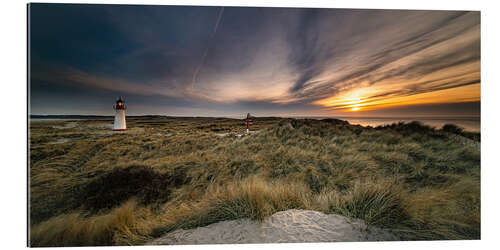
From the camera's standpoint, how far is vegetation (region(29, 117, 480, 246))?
4.17ft

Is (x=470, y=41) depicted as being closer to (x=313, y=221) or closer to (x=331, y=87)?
(x=331, y=87)

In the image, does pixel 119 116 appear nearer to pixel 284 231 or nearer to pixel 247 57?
pixel 247 57

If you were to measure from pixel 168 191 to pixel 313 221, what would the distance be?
5.31 feet

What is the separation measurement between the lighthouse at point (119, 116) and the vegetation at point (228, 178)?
0.09 meters

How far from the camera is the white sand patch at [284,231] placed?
1.10 metres

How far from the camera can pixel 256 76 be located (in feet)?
6.88

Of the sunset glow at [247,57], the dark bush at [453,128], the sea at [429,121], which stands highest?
the sunset glow at [247,57]

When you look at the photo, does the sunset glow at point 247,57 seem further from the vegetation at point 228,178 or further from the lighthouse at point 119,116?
the vegetation at point 228,178

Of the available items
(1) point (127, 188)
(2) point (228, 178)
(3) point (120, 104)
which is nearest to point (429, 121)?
(2) point (228, 178)

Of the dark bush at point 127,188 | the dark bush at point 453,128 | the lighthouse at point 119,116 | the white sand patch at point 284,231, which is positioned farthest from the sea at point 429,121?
the white sand patch at point 284,231

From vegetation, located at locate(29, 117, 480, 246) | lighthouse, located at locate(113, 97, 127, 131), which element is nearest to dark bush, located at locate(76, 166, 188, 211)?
vegetation, located at locate(29, 117, 480, 246)

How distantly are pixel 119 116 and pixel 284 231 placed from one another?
2319 mm

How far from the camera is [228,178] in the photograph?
1.95 meters

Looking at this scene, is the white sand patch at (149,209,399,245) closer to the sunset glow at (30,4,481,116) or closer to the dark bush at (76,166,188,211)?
the dark bush at (76,166,188,211)
